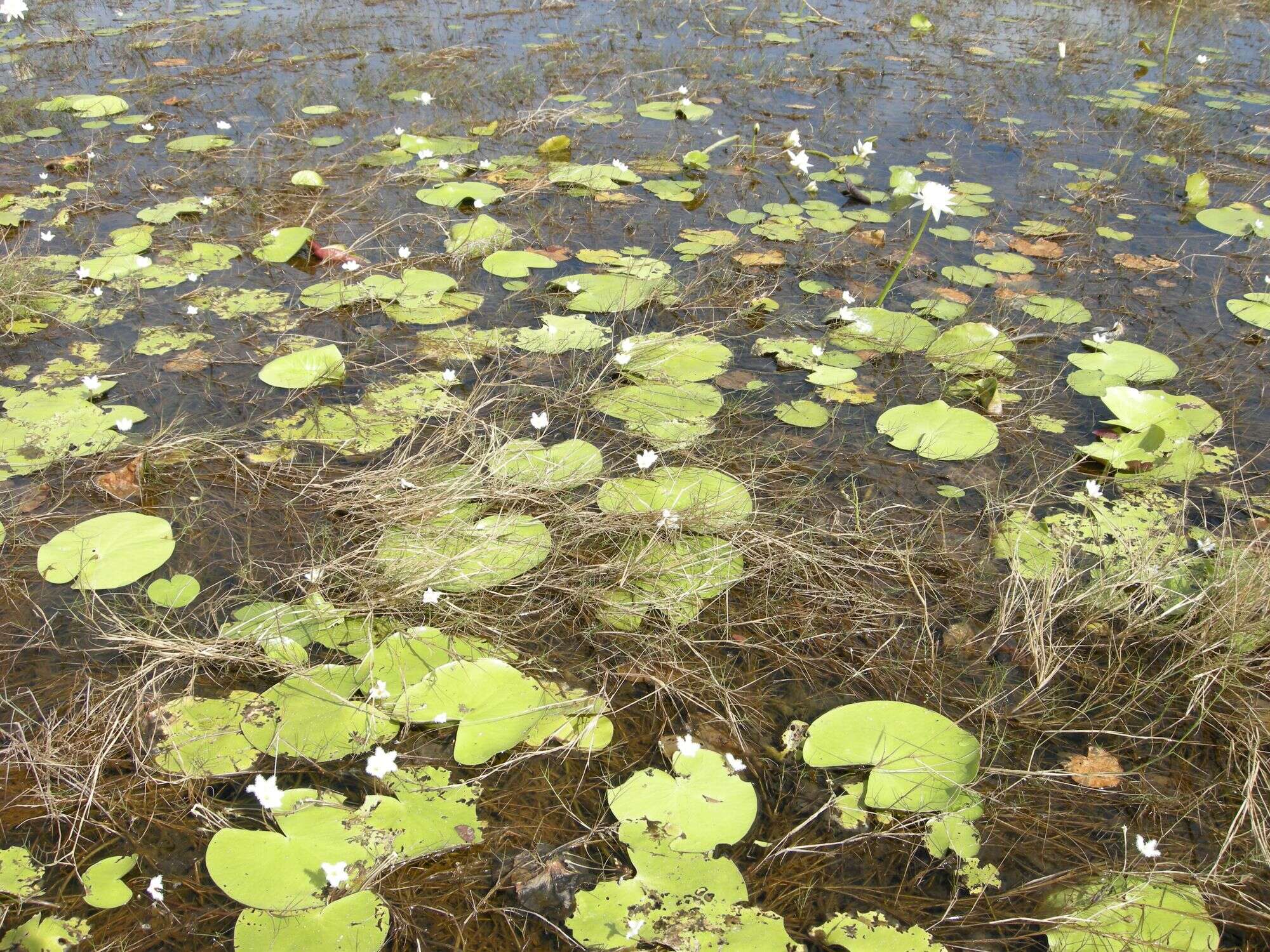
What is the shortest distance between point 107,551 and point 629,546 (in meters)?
1.33

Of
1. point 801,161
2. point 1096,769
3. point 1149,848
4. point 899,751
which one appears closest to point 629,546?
point 899,751

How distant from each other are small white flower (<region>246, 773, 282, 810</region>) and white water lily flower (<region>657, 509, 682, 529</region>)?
109 centimetres

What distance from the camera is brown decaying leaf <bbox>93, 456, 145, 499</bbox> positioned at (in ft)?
8.39

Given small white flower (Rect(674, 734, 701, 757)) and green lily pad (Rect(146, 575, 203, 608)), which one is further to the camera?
green lily pad (Rect(146, 575, 203, 608))

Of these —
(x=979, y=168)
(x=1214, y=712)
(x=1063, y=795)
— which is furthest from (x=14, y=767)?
(x=979, y=168)

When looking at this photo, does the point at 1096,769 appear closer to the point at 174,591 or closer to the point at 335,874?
the point at 335,874

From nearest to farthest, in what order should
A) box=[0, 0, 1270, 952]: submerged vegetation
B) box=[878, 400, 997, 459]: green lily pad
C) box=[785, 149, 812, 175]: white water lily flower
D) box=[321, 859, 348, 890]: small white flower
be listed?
box=[321, 859, 348, 890]: small white flower < box=[0, 0, 1270, 952]: submerged vegetation < box=[878, 400, 997, 459]: green lily pad < box=[785, 149, 812, 175]: white water lily flower

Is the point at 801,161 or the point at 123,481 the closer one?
the point at 123,481

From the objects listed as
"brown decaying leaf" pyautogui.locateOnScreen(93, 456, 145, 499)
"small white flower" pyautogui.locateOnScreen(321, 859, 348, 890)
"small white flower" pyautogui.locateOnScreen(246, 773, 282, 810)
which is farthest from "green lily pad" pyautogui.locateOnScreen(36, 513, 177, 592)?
"small white flower" pyautogui.locateOnScreen(321, 859, 348, 890)

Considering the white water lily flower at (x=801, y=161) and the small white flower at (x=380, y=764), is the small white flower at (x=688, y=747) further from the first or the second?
the white water lily flower at (x=801, y=161)

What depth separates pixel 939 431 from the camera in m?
2.83

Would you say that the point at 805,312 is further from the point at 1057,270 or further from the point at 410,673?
the point at 410,673

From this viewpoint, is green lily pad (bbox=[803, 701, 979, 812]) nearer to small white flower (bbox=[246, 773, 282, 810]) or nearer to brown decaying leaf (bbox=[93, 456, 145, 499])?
small white flower (bbox=[246, 773, 282, 810])

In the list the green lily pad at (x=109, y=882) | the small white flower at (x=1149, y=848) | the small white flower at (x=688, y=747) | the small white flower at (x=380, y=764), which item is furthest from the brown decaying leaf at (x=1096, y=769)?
the green lily pad at (x=109, y=882)
